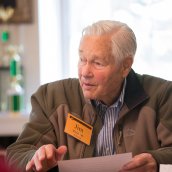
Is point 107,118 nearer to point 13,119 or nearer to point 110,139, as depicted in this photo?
point 110,139

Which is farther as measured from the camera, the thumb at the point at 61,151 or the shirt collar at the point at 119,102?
the shirt collar at the point at 119,102

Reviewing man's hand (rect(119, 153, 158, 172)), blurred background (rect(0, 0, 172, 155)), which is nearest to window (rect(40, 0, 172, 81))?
blurred background (rect(0, 0, 172, 155))

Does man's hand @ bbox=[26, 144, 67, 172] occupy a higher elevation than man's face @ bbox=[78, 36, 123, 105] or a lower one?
lower

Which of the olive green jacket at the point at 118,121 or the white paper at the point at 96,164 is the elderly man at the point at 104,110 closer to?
the olive green jacket at the point at 118,121

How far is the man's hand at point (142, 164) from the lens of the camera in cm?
134

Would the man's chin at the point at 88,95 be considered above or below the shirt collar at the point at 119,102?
above

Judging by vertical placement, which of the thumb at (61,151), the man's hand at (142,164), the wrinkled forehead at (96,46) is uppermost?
the wrinkled forehead at (96,46)

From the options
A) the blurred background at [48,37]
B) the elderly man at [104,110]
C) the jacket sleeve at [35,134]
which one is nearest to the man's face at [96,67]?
the elderly man at [104,110]

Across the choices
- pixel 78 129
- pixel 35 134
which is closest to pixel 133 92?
pixel 78 129

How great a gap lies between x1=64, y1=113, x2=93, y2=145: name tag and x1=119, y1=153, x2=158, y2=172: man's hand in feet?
0.94

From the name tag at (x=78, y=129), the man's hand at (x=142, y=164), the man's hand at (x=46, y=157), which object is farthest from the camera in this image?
the name tag at (x=78, y=129)

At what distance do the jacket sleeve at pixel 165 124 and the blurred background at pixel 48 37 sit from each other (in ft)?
5.42

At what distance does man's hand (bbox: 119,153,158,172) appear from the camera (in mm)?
1344

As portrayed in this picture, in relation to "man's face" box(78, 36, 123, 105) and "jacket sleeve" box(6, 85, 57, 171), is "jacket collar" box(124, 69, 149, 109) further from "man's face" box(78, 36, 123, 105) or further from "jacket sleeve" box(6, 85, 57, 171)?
"jacket sleeve" box(6, 85, 57, 171)
